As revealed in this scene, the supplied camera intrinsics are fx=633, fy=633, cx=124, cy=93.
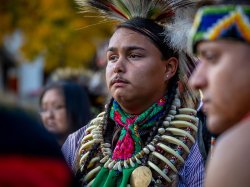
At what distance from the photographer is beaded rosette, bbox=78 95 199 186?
3.59 m

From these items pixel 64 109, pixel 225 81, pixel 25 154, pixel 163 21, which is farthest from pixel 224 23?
pixel 64 109

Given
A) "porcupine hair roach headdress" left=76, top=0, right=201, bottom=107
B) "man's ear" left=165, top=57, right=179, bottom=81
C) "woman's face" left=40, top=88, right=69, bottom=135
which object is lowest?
"woman's face" left=40, top=88, right=69, bottom=135

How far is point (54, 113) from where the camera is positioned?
6227 millimetres

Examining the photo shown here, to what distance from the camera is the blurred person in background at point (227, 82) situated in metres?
1.98

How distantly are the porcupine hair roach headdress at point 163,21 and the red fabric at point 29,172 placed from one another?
173 centimetres

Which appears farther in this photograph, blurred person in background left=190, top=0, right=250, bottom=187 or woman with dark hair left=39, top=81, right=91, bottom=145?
woman with dark hair left=39, top=81, right=91, bottom=145

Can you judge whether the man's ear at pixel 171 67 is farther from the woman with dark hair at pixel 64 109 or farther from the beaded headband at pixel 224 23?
the woman with dark hair at pixel 64 109

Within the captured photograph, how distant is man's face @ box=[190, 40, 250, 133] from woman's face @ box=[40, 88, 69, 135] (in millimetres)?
3976

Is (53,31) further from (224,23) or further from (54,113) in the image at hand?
(224,23)

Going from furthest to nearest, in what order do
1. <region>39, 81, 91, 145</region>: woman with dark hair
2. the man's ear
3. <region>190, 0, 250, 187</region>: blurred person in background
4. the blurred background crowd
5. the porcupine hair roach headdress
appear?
the blurred background crowd, <region>39, 81, 91, 145</region>: woman with dark hair, the man's ear, the porcupine hair roach headdress, <region>190, 0, 250, 187</region>: blurred person in background

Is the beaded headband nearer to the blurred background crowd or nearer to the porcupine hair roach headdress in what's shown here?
the porcupine hair roach headdress

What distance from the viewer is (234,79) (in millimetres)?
2115

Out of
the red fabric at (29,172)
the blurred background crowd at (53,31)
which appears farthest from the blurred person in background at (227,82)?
the blurred background crowd at (53,31)

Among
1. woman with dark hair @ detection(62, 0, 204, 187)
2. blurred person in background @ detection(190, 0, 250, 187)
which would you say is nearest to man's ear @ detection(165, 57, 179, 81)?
woman with dark hair @ detection(62, 0, 204, 187)
